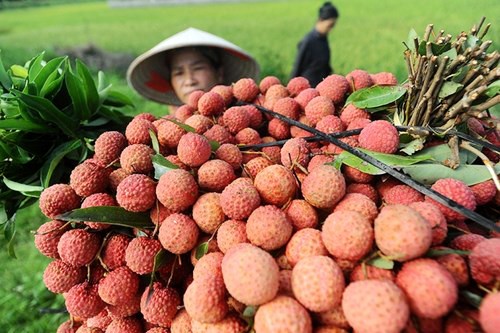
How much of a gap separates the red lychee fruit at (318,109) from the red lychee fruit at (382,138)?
0.22m

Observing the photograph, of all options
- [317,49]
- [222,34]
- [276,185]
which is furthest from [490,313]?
[222,34]

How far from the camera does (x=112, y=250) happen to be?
3.20 feet

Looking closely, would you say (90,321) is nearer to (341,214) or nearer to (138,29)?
(341,214)

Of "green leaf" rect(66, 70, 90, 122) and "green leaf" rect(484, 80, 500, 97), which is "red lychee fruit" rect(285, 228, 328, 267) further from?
"green leaf" rect(66, 70, 90, 122)

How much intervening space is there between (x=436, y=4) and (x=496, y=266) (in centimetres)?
891

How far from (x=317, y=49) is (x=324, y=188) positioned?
3287mm

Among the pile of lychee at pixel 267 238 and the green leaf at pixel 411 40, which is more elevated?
the green leaf at pixel 411 40

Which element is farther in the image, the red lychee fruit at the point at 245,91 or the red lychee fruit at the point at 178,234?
the red lychee fruit at the point at 245,91

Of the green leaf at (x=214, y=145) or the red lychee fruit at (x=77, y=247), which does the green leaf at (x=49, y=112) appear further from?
the green leaf at (x=214, y=145)

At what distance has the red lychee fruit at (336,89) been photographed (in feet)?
4.10

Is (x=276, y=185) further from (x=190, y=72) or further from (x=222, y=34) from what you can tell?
(x=222, y=34)

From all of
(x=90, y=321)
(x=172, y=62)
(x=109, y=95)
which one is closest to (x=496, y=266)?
(x=90, y=321)

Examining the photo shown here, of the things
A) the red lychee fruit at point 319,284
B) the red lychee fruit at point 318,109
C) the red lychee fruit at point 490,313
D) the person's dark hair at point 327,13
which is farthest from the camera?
the person's dark hair at point 327,13

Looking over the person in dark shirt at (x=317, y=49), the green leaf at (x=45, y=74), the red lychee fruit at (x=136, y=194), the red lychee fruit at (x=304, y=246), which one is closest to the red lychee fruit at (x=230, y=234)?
the red lychee fruit at (x=304, y=246)
